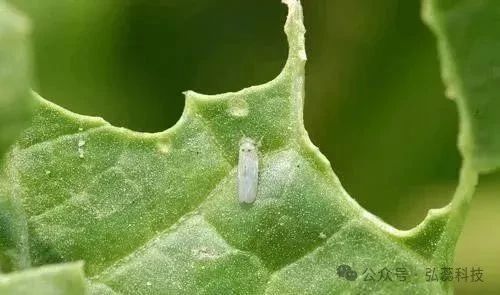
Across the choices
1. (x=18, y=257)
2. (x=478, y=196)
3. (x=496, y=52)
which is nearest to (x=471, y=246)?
(x=478, y=196)

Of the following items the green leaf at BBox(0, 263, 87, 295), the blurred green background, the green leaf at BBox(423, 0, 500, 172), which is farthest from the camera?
the blurred green background

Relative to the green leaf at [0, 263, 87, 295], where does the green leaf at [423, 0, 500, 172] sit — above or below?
above

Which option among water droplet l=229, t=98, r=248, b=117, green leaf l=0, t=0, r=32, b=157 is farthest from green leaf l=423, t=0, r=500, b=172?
green leaf l=0, t=0, r=32, b=157

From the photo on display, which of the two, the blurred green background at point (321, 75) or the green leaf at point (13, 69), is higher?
the green leaf at point (13, 69)

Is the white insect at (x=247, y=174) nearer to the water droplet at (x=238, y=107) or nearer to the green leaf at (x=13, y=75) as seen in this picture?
the water droplet at (x=238, y=107)

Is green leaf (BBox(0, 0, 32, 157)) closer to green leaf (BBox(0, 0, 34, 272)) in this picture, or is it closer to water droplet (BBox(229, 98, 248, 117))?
green leaf (BBox(0, 0, 34, 272))

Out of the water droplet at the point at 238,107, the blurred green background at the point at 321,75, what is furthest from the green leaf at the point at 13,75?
the blurred green background at the point at 321,75

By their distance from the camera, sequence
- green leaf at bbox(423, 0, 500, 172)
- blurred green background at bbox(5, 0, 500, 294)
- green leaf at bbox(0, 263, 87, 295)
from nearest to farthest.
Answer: green leaf at bbox(0, 263, 87, 295)
green leaf at bbox(423, 0, 500, 172)
blurred green background at bbox(5, 0, 500, 294)
